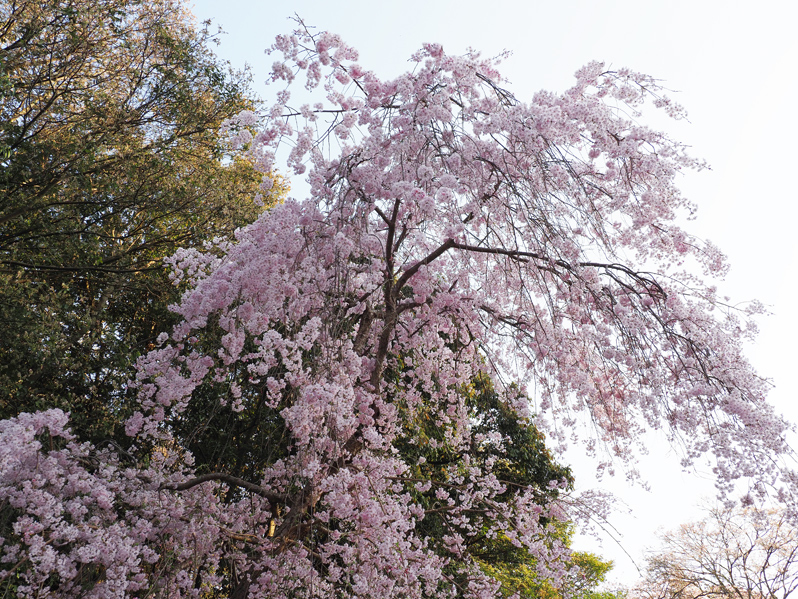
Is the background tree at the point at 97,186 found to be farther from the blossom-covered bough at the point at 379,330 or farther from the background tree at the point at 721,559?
the background tree at the point at 721,559

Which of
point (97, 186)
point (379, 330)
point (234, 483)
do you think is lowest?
point (234, 483)

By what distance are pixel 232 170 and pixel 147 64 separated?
4.64 feet

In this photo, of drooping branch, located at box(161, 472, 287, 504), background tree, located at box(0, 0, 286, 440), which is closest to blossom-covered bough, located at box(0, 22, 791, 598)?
drooping branch, located at box(161, 472, 287, 504)

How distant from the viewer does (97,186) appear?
231 inches

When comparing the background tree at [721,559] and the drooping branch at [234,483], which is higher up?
the background tree at [721,559]

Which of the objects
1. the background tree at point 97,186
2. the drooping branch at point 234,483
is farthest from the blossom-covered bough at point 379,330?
the background tree at point 97,186

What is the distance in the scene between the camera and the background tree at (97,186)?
511 cm

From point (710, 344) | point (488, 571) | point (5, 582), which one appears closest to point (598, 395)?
point (710, 344)

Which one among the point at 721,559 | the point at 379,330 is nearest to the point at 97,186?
the point at 379,330

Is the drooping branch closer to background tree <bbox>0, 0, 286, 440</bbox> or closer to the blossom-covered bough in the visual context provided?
the blossom-covered bough

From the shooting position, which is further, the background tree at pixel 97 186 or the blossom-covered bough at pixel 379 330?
the background tree at pixel 97 186

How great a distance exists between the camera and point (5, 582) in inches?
111

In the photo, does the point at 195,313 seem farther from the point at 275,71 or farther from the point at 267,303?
the point at 275,71

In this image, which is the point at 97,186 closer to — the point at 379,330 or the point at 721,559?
the point at 379,330
